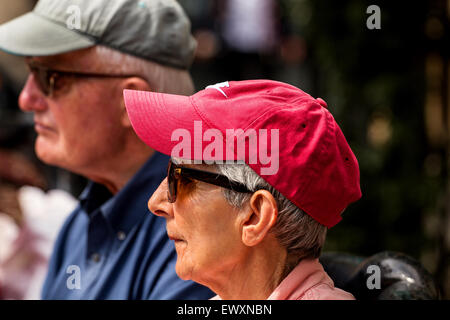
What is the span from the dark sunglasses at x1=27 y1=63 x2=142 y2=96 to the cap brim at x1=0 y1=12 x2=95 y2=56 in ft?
0.27

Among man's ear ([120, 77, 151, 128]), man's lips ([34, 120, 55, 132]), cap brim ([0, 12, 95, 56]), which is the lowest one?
man's lips ([34, 120, 55, 132])

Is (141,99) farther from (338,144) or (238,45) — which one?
(238,45)

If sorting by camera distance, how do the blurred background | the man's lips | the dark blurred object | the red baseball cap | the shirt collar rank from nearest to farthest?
the red baseball cap, the dark blurred object, the shirt collar, the man's lips, the blurred background

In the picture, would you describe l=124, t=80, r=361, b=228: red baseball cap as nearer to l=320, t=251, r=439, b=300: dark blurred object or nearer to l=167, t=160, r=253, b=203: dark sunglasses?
l=167, t=160, r=253, b=203: dark sunglasses

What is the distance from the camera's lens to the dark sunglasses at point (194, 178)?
108cm

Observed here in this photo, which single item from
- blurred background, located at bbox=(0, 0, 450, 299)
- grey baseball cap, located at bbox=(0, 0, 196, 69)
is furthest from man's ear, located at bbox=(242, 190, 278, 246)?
blurred background, located at bbox=(0, 0, 450, 299)

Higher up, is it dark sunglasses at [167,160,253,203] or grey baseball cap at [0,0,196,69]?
grey baseball cap at [0,0,196,69]

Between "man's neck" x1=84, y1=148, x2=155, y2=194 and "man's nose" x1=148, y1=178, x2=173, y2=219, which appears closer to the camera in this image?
"man's nose" x1=148, y1=178, x2=173, y2=219

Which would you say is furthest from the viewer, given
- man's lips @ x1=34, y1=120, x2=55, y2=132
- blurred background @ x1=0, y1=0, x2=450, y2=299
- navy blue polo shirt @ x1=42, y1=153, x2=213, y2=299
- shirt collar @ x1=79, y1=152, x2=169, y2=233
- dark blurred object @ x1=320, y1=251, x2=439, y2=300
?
blurred background @ x1=0, y1=0, x2=450, y2=299

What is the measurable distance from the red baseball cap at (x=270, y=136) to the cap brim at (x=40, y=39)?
58cm

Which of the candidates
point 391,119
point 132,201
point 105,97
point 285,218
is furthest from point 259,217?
point 391,119

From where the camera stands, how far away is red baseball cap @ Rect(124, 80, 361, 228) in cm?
105
